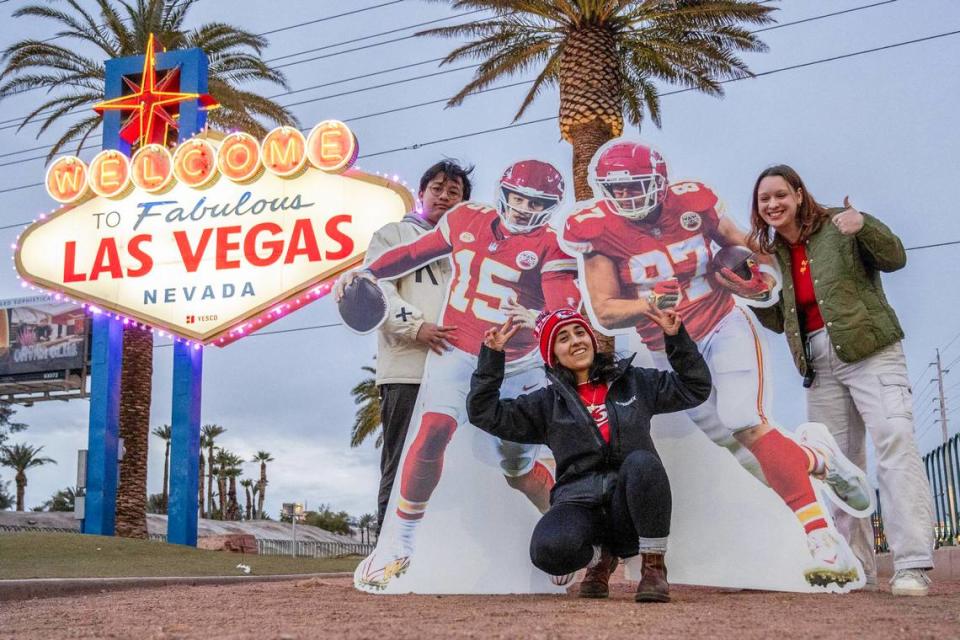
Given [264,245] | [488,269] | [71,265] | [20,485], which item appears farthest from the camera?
[20,485]

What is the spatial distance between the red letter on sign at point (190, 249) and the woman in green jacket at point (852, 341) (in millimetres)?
11118

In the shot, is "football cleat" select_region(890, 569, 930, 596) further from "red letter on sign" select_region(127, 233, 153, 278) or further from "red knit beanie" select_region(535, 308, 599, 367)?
"red letter on sign" select_region(127, 233, 153, 278)

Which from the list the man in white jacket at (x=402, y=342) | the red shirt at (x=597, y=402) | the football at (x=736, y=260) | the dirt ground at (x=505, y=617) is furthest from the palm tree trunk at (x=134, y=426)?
the red shirt at (x=597, y=402)

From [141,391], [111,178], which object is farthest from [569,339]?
[141,391]

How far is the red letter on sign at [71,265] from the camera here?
14812 millimetres

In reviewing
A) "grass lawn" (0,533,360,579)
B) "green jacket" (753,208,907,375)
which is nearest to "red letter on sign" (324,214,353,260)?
"grass lawn" (0,533,360,579)

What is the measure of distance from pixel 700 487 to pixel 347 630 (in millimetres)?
2277

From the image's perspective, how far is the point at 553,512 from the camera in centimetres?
419

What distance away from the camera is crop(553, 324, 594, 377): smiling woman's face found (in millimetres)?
4430

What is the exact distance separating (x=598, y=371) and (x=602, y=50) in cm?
1050

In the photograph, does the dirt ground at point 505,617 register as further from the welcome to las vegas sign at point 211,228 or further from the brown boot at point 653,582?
the welcome to las vegas sign at point 211,228

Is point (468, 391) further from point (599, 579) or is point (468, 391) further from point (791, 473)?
point (791, 473)

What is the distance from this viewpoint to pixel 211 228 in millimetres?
14773

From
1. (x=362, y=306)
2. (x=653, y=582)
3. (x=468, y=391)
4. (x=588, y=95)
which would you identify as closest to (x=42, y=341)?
(x=588, y=95)
